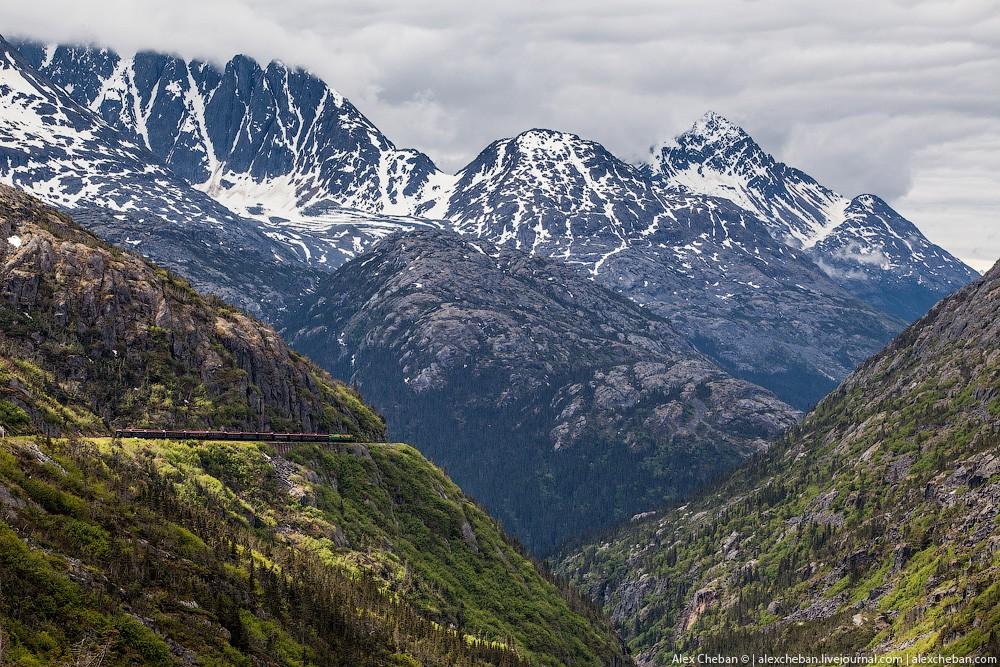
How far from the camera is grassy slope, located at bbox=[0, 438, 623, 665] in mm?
94250

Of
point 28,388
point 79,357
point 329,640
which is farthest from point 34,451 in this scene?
point 79,357

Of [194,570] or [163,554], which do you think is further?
[194,570]

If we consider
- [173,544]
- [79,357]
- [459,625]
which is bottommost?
[459,625]

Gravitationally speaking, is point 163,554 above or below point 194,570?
above

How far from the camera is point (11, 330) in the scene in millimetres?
193250

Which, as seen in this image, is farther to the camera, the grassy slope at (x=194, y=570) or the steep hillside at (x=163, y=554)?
the steep hillside at (x=163, y=554)

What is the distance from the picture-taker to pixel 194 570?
117 m

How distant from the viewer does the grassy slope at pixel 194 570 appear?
9425cm

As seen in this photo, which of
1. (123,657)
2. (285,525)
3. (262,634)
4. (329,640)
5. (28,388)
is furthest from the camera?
(285,525)

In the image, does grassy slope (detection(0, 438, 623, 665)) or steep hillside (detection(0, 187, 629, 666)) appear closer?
grassy slope (detection(0, 438, 623, 665))

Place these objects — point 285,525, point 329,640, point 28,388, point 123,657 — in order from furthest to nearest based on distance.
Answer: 1. point 285,525
2. point 28,388
3. point 329,640
4. point 123,657

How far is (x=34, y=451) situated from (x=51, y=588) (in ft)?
96.1

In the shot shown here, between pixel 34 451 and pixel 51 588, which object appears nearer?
pixel 51 588

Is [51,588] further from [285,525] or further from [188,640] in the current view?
[285,525]
